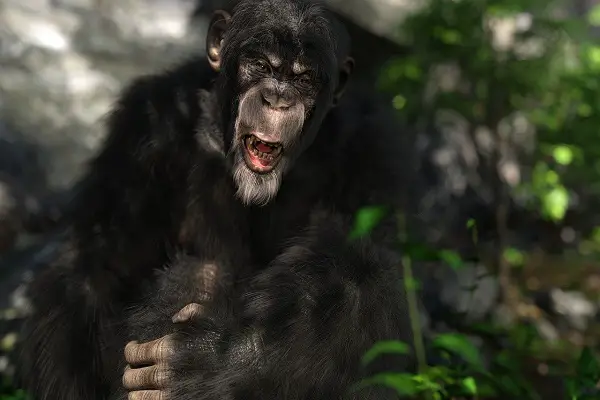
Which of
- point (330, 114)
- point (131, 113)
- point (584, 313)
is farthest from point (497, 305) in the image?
point (131, 113)

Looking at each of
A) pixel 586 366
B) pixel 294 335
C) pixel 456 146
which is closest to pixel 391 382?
pixel 294 335

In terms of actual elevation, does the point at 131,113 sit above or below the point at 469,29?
below

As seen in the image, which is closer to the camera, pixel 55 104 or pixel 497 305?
pixel 497 305

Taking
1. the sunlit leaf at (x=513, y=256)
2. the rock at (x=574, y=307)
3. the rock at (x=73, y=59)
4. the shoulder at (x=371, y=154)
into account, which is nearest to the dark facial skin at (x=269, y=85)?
the shoulder at (x=371, y=154)

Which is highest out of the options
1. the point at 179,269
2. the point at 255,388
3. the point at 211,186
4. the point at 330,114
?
the point at 330,114

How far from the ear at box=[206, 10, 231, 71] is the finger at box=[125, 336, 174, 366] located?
1494mm

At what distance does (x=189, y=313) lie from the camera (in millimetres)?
3162

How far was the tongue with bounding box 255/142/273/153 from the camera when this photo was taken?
3.59 m

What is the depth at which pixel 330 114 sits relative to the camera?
163 inches

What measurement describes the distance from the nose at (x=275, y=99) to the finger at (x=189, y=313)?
39.4 inches

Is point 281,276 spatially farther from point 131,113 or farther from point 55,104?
point 55,104

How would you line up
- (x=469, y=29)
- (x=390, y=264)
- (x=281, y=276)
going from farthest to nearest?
1. (x=469, y=29)
2. (x=390, y=264)
3. (x=281, y=276)

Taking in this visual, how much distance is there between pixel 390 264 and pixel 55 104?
4447 mm

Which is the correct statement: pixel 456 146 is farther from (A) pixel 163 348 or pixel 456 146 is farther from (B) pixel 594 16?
(A) pixel 163 348
